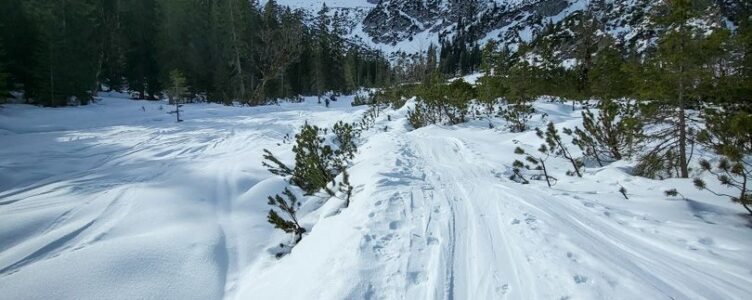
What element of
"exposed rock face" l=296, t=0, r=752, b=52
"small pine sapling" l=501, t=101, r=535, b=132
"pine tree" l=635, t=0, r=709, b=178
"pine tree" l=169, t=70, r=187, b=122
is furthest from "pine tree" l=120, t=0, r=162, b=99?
"exposed rock face" l=296, t=0, r=752, b=52

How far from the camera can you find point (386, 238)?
3.69 m

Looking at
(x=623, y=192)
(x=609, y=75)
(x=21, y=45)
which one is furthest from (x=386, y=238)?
(x=21, y=45)

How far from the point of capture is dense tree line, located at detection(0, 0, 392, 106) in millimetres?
22094

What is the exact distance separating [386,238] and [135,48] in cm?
3721

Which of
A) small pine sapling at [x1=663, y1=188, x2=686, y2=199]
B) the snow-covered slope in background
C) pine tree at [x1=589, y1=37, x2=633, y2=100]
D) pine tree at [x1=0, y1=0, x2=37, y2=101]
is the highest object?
the snow-covered slope in background

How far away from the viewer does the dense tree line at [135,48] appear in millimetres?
22094

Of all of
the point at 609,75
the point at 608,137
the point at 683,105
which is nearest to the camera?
the point at 683,105

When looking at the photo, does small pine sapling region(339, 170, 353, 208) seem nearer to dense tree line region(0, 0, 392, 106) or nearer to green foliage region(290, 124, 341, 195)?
green foliage region(290, 124, 341, 195)

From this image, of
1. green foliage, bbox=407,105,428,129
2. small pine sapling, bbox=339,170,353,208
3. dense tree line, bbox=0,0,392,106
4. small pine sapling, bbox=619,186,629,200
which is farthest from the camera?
dense tree line, bbox=0,0,392,106

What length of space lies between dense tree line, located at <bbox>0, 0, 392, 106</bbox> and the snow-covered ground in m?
20.6

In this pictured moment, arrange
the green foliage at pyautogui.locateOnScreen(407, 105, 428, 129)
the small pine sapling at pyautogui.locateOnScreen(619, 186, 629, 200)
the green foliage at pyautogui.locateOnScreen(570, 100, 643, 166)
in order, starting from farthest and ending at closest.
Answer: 1. the green foliage at pyautogui.locateOnScreen(407, 105, 428, 129)
2. the green foliage at pyautogui.locateOnScreen(570, 100, 643, 166)
3. the small pine sapling at pyautogui.locateOnScreen(619, 186, 629, 200)

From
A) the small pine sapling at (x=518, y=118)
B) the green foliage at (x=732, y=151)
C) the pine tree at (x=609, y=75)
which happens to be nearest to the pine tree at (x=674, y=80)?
the green foliage at (x=732, y=151)

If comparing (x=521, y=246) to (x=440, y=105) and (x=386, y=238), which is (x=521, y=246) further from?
(x=440, y=105)

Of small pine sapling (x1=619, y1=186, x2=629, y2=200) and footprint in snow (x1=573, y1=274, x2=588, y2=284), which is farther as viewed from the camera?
small pine sapling (x1=619, y1=186, x2=629, y2=200)
